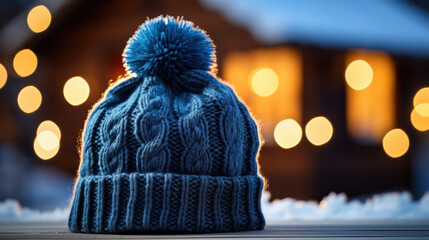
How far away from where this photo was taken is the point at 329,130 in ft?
22.4

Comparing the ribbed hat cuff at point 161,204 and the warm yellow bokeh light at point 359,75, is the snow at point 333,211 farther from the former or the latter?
the warm yellow bokeh light at point 359,75

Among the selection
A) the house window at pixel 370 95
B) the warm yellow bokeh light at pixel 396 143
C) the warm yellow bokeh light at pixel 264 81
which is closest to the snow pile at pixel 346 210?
the warm yellow bokeh light at pixel 264 81

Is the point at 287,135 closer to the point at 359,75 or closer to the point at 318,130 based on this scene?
the point at 318,130

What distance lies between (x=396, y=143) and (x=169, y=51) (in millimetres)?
6092

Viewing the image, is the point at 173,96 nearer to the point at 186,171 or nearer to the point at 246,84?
the point at 186,171

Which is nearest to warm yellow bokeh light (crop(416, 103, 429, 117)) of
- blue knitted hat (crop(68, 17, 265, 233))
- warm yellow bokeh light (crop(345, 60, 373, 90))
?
warm yellow bokeh light (crop(345, 60, 373, 90))

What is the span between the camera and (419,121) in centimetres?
769

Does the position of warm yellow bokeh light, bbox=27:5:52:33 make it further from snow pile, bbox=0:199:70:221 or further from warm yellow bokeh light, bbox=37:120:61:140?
snow pile, bbox=0:199:70:221

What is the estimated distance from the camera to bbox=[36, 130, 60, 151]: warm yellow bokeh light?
726 centimetres

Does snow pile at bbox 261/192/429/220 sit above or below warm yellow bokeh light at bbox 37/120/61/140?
below

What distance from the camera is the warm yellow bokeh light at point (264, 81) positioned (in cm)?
668

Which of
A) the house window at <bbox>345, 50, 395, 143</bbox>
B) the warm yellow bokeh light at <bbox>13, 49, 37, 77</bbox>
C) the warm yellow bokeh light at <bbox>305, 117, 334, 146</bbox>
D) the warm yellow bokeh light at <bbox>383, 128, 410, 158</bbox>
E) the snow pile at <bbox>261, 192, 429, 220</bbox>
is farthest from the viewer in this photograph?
the warm yellow bokeh light at <bbox>13, 49, 37, 77</bbox>

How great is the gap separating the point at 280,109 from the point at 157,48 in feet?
16.1

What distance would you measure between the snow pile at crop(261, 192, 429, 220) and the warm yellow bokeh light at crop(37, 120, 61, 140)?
559 cm
